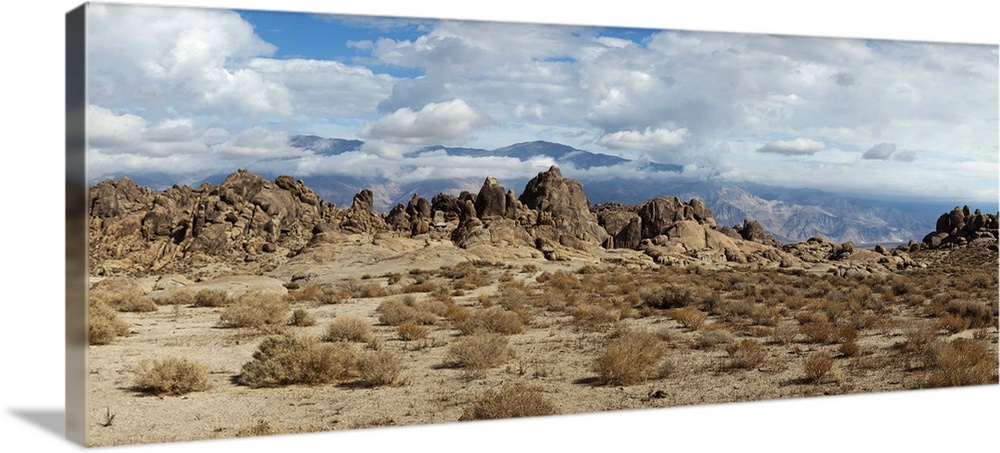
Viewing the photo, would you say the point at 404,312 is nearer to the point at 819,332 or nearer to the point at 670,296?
the point at 670,296

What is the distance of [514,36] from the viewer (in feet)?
47.9

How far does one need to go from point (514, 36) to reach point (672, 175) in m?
3.21

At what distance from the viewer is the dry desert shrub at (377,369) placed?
1377cm

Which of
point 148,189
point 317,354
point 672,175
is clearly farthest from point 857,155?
point 148,189

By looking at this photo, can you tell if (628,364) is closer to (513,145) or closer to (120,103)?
(513,145)

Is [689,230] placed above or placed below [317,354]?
above

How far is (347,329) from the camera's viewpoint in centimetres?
1369

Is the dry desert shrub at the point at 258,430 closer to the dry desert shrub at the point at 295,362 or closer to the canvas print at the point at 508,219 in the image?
the canvas print at the point at 508,219

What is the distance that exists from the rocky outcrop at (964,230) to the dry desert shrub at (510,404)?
7.28m

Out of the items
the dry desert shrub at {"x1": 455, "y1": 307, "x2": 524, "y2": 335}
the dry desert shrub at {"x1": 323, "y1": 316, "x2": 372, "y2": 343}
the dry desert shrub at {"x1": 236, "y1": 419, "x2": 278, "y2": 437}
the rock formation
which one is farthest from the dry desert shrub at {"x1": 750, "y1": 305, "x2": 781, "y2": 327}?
the dry desert shrub at {"x1": 236, "y1": 419, "x2": 278, "y2": 437}

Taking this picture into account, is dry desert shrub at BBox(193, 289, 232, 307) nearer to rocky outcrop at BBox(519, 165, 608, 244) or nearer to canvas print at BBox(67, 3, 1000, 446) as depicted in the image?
canvas print at BBox(67, 3, 1000, 446)

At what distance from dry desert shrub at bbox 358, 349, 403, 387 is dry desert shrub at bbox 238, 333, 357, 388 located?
21 centimetres

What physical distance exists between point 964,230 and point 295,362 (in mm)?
10958

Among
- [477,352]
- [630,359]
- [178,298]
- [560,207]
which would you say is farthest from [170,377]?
[630,359]
